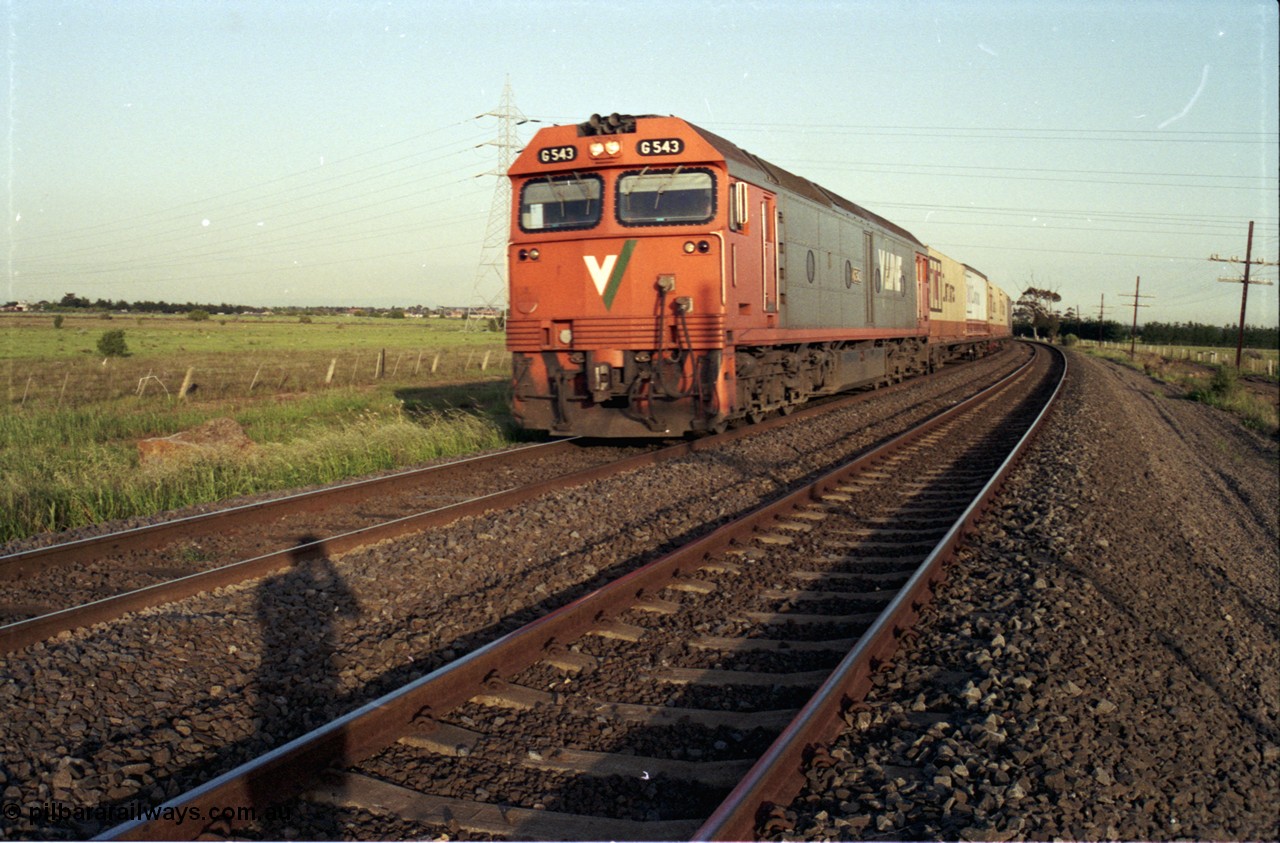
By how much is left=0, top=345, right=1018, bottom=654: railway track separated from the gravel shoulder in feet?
13.5

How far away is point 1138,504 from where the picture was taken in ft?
31.3

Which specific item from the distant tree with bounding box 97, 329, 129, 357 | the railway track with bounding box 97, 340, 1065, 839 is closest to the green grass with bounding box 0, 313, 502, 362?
the distant tree with bounding box 97, 329, 129, 357

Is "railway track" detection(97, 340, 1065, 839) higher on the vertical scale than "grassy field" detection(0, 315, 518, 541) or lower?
higher

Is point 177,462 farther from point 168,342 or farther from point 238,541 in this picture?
point 168,342

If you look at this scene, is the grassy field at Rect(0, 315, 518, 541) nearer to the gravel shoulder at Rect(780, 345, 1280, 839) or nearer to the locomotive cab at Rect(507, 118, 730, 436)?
the locomotive cab at Rect(507, 118, 730, 436)

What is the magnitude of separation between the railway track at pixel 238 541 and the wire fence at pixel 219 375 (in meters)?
15.8

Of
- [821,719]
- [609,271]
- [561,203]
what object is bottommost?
[821,719]

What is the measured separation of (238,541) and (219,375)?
28.0m

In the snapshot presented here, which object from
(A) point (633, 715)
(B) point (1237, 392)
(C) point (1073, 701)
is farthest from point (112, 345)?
(C) point (1073, 701)

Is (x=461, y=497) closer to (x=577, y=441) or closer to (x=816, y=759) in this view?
(x=577, y=441)

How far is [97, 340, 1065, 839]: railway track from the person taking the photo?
330cm

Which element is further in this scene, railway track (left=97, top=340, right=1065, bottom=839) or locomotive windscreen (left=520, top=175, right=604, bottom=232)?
locomotive windscreen (left=520, top=175, right=604, bottom=232)

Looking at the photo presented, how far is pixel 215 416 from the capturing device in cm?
2062

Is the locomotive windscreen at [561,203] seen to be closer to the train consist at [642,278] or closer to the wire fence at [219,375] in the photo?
the train consist at [642,278]
